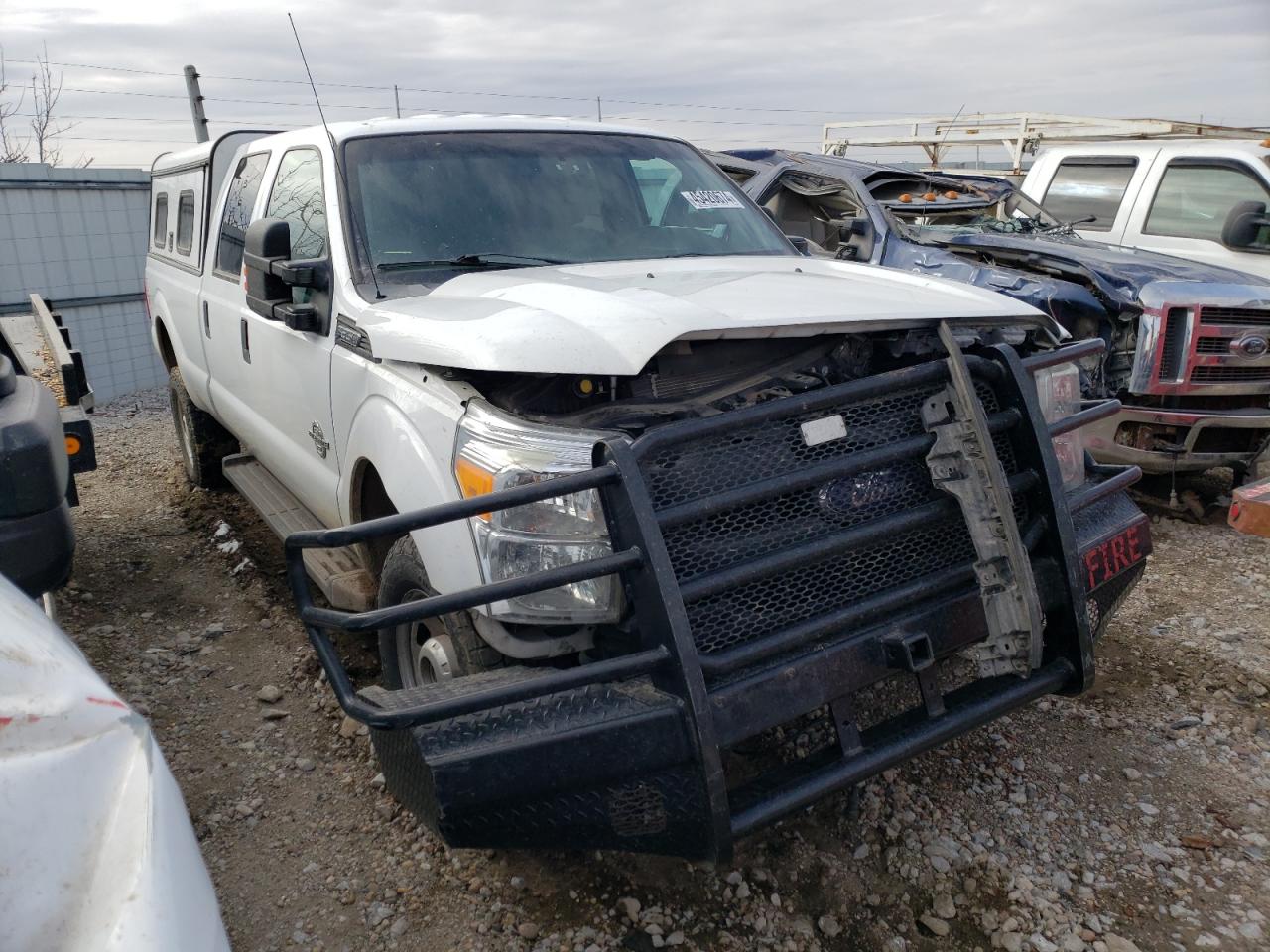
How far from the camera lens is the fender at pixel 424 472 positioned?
238 centimetres

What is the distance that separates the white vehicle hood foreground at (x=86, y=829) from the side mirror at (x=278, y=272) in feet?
6.25

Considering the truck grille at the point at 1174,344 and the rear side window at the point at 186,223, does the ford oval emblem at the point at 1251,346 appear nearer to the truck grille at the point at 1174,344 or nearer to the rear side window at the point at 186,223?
the truck grille at the point at 1174,344

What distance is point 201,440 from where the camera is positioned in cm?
585

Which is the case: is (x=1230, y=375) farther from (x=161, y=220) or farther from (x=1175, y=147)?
(x=161, y=220)

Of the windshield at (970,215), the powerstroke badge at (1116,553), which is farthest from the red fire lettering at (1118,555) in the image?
the windshield at (970,215)

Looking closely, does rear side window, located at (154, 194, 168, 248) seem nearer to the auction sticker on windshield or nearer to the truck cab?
the auction sticker on windshield

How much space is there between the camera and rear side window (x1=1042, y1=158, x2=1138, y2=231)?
728 centimetres

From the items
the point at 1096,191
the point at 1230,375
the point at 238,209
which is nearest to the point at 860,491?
the point at 238,209

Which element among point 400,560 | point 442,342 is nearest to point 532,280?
point 442,342

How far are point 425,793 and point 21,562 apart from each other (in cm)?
173

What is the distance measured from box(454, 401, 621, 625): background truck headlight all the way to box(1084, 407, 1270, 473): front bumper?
398cm

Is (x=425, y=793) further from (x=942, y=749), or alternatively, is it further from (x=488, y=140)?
(x=488, y=140)

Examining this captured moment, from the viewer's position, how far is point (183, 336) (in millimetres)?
5449

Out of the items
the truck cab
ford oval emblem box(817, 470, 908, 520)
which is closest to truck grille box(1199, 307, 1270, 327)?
the truck cab
